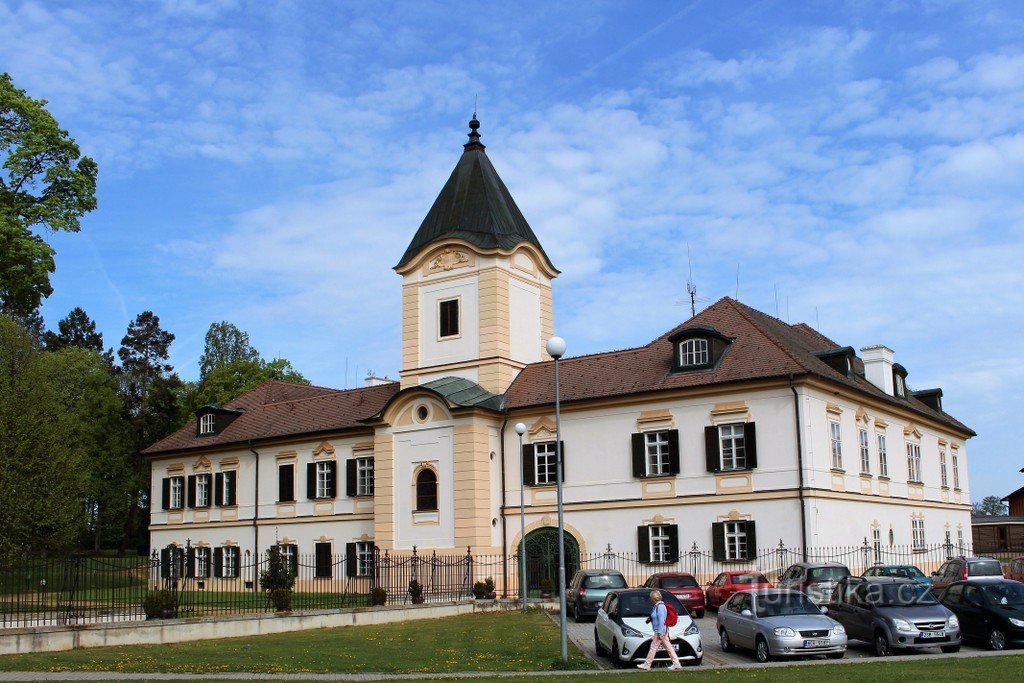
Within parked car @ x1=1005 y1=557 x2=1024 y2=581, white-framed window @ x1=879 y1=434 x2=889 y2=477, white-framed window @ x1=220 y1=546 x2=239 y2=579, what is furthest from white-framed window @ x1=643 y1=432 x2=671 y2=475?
white-framed window @ x1=220 y1=546 x2=239 y2=579

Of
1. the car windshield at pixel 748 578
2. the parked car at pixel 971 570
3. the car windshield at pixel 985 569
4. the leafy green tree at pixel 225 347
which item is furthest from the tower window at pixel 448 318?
the leafy green tree at pixel 225 347

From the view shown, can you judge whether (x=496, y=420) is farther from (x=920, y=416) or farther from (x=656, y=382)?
(x=920, y=416)

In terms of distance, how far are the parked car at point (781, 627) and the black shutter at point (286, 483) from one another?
29327 mm

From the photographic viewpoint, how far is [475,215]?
4462cm

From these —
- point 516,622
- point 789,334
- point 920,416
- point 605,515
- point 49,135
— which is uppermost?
point 49,135

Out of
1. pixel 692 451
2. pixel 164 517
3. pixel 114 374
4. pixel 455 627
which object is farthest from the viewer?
pixel 114 374

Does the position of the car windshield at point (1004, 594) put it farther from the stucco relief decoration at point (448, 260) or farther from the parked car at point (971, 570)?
the stucco relief decoration at point (448, 260)

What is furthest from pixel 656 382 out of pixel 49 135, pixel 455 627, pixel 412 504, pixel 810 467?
pixel 49 135

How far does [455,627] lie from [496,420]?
1483cm

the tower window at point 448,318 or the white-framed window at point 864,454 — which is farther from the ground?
the tower window at point 448,318

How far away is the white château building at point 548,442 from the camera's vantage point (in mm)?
36312

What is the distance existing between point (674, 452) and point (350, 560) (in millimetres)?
15108

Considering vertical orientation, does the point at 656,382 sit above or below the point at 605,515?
above

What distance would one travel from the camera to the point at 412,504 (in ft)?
139
